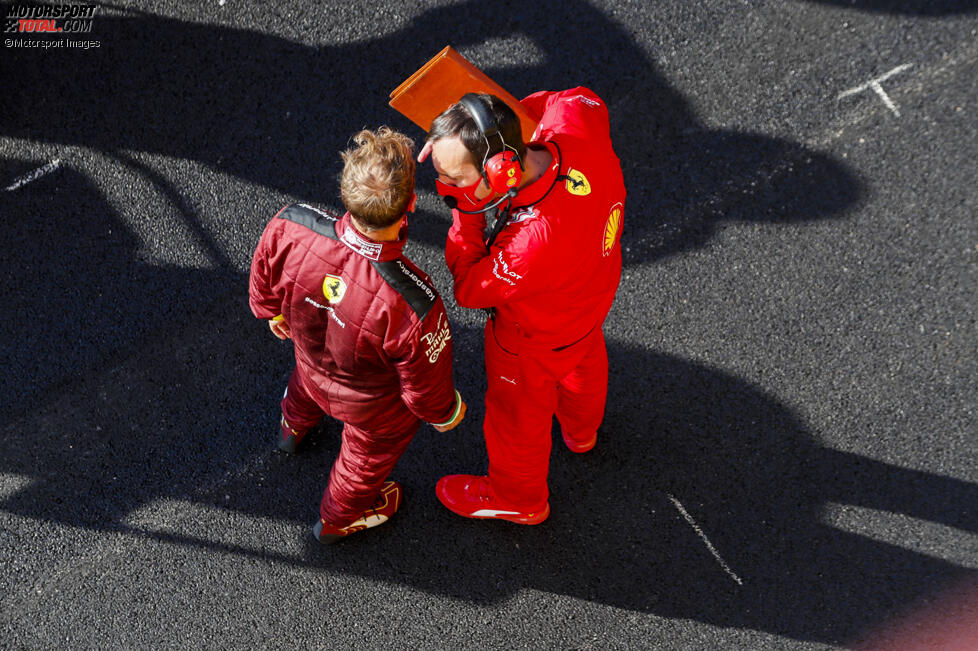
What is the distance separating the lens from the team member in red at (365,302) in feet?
8.13

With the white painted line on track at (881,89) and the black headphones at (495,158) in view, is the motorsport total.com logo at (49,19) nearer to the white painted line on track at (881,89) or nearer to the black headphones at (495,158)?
the black headphones at (495,158)

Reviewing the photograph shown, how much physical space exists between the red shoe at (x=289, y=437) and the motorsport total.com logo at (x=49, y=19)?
9.34 feet

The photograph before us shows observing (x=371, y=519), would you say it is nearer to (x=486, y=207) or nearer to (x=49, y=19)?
(x=486, y=207)

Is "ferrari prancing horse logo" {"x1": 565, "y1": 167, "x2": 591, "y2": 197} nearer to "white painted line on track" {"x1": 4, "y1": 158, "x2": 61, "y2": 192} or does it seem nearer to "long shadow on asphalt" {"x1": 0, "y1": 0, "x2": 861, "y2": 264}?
"long shadow on asphalt" {"x1": 0, "y1": 0, "x2": 861, "y2": 264}

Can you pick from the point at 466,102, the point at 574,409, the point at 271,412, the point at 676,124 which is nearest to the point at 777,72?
the point at 676,124

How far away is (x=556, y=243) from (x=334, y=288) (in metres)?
0.78

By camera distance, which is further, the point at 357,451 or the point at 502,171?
the point at 357,451

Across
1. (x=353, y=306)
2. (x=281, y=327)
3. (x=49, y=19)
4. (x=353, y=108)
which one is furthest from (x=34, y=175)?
(x=353, y=306)

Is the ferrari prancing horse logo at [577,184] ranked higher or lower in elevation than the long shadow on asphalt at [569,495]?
higher

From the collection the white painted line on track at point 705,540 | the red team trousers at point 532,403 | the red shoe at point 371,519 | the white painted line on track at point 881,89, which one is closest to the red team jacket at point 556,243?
the red team trousers at point 532,403

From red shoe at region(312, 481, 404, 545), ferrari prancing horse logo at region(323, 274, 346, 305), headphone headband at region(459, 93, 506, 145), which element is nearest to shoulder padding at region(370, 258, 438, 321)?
ferrari prancing horse logo at region(323, 274, 346, 305)

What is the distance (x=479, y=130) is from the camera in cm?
249

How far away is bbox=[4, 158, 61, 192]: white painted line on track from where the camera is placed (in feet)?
14.8

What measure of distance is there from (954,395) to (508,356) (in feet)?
8.90
